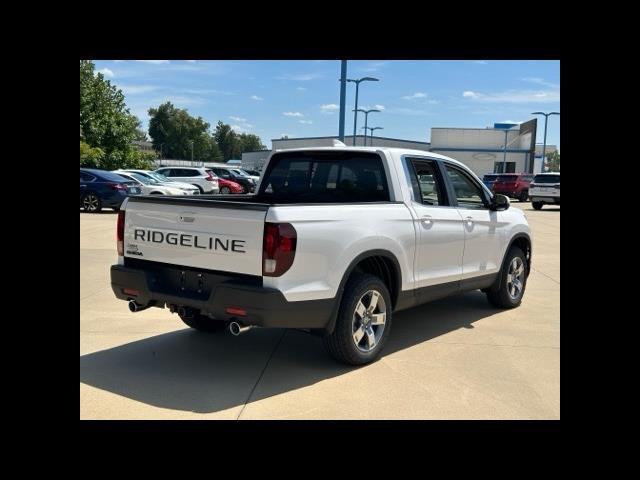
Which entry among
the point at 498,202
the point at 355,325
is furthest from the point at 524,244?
the point at 355,325

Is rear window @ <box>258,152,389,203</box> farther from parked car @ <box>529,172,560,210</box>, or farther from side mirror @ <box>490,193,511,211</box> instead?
parked car @ <box>529,172,560,210</box>

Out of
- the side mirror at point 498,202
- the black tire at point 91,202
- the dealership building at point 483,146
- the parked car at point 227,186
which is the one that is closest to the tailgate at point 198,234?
the side mirror at point 498,202

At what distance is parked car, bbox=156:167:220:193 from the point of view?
26.9 metres

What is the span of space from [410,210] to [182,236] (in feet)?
6.66

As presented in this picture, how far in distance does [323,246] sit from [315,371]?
1132 mm

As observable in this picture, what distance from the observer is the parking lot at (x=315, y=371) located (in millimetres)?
3994

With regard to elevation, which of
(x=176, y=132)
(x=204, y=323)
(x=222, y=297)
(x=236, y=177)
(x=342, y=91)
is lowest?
(x=204, y=323)

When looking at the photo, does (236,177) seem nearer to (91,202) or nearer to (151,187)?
(151,187)

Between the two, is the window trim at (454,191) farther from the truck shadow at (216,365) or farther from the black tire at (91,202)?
the black tire at (91,202)

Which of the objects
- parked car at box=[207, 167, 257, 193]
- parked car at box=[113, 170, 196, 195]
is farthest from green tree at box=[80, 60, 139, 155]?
parked car at box=[113, 170, 196, 195]

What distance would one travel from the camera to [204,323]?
5762mm

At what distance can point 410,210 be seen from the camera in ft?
17.2

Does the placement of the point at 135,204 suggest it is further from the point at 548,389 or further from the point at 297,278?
the point at 548,389

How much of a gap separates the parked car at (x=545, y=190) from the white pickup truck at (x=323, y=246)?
71.2 ft
